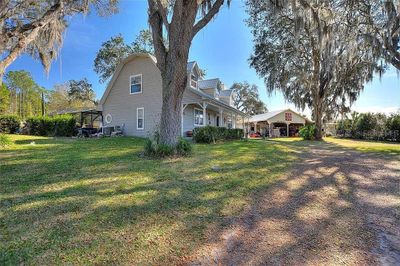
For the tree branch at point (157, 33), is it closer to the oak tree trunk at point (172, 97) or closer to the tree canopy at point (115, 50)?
the oak tree trunk at point (172, 97)

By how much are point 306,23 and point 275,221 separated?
1485 centimetres

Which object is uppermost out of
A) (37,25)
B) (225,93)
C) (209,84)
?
(37,25)

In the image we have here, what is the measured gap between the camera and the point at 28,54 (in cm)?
1156

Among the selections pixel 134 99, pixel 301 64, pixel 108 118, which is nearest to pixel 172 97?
pixel 134 99

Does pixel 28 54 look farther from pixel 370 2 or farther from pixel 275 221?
pixel 370 2

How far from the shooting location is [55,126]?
63.1 ft

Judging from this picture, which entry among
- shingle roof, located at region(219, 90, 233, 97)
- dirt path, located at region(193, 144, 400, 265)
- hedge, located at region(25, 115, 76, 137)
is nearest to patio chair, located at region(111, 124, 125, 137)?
hedge, located at region(25, 115, 76, 137)

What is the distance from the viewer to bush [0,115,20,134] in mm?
21578

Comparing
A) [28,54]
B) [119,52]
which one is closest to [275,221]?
[28,54]

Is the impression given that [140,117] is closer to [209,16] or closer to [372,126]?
[209,16]

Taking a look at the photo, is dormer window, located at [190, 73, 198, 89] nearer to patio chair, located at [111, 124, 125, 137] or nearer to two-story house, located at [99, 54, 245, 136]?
two-story house, located at [99, 54, 245, 136]

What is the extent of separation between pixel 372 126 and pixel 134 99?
23.4m

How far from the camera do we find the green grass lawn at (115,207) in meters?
2.66

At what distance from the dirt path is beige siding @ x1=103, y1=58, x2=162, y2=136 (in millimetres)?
12599
